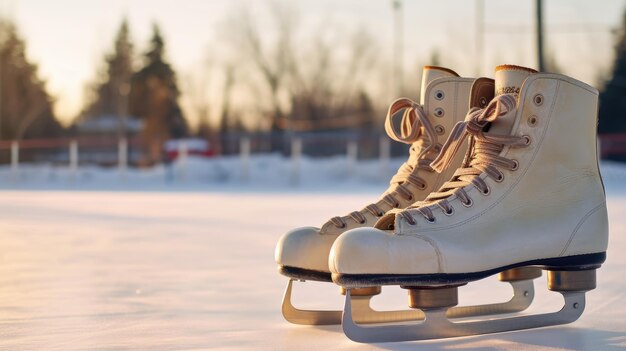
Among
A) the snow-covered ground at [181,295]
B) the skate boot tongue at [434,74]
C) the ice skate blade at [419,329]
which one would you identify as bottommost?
A: the snow-covered ground at [181,295]

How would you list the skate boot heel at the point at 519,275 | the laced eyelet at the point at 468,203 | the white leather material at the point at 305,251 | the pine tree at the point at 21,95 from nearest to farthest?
the laced eyelet at the point at 468,203, the white leather material at the point at 305,251, the skate boot heel at the point at 519,275, the pine tree at the point at 21,95

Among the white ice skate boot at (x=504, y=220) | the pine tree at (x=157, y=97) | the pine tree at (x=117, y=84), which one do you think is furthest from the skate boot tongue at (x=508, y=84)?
the pine tree at (x=117, y=84)

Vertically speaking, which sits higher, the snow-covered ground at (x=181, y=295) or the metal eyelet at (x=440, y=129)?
the metal eyelet at (x=440, y=129)

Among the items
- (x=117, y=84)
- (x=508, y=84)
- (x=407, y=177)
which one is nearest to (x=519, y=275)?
(x=407, y=177)

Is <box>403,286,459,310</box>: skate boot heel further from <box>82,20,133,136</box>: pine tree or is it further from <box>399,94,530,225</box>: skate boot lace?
<box>82,20,133,136</box>: pine tree

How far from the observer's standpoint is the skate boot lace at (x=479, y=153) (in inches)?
62.1

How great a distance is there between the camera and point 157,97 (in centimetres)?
3438

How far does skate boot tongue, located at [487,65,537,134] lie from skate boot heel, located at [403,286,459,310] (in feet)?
1.16

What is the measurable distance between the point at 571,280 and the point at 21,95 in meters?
36.4

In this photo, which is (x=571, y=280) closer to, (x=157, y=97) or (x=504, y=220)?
(x=504, y=220)

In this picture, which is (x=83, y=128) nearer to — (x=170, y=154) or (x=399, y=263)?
(x=170, y=154)

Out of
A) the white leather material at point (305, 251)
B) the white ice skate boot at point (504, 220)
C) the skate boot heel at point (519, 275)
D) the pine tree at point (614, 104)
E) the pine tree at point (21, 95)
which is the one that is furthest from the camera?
the pine tree at point (21, 95)

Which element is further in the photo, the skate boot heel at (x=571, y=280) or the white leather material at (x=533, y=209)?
the skate boot heel at (x=571, y=280)

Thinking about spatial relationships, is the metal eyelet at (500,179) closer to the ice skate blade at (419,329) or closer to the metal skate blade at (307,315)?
the ice skate blade at (419,329)
